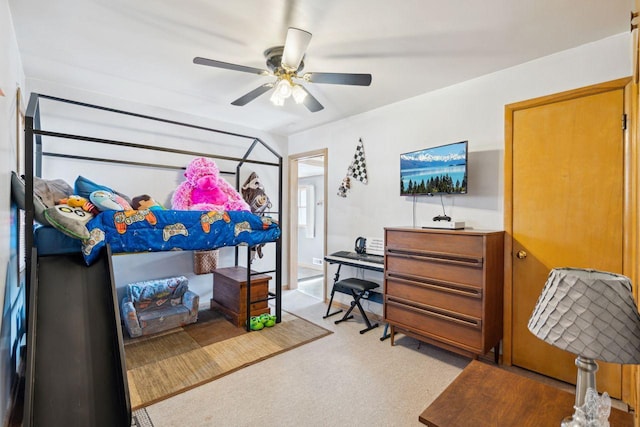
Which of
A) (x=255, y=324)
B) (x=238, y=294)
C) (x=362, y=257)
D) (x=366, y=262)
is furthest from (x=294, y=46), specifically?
(x=255, y=324)

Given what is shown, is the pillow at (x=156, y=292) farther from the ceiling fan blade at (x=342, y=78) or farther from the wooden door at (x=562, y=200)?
the wooden door at (x=562, y=200)

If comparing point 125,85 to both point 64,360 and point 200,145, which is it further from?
point 64,360

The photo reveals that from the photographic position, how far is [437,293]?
8.33 feet

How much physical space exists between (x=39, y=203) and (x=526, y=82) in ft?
12.3

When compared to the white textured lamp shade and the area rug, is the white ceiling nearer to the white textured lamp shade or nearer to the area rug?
the white textured lamp shade

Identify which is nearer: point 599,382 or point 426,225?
point 599,382

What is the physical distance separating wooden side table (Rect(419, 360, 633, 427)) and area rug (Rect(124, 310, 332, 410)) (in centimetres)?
185

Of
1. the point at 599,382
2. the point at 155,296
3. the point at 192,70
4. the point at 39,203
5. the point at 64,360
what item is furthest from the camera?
the point at 155,296

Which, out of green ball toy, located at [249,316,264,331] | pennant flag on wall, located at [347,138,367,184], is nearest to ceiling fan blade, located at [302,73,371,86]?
pennant flag on wall, located at [347,138,367,184]

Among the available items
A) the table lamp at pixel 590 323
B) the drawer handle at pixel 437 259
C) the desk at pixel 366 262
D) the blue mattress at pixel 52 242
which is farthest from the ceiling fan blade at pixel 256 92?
the table lamp at pixel 590 323

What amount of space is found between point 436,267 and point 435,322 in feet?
1.57

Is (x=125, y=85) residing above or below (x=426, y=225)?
above

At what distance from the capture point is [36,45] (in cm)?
225

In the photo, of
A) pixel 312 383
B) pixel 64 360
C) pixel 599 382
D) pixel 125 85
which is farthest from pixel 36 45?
pixel 599 382
